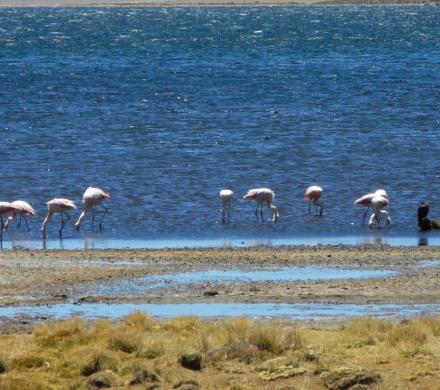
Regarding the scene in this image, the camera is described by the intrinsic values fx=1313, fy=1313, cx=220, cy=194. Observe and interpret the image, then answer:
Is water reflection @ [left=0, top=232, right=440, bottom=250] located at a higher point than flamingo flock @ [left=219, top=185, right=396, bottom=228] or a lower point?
lower

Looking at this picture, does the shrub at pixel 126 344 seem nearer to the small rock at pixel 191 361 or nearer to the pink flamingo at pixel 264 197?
the small rock at pixel 191 361

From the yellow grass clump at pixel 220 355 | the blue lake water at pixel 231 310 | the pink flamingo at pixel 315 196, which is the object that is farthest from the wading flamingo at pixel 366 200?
the yellow grass clump at pixel 220 355

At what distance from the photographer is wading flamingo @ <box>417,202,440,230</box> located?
78.9 ft

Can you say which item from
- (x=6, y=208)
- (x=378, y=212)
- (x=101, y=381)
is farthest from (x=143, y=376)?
(x=378, y=212)

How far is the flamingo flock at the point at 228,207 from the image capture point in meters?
24.5

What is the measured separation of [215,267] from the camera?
1906 centimetres

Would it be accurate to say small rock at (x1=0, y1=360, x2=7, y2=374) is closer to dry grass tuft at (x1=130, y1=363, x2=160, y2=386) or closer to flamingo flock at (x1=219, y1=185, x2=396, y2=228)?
dry grass tuft at (x1=130, y1=363, x2=160, y2=386)

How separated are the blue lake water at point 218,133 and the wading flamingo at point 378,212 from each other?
301 millimetres

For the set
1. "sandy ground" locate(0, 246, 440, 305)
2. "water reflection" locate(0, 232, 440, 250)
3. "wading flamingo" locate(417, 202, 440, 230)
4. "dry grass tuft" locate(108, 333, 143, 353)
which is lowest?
"dry grass tuft" locate(108, 333, 143, 353)

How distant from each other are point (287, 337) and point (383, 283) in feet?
13.8

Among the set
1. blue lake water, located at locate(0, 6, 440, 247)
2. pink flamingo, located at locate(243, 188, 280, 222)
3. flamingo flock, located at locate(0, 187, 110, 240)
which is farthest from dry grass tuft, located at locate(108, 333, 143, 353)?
pink flamingo, located at locate(243, 188, 280, 222)

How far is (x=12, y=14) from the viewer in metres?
159

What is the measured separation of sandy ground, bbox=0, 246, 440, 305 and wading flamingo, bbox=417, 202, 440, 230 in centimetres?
279

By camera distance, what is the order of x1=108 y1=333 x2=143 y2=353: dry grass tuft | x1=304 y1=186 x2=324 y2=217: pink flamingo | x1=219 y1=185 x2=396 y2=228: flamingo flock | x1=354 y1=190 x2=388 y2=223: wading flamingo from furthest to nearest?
→ x1=304 y1=186 x2=324 y2=217: pink flamingo
x1=354 y1=190 x2=388 y2=223: wading flamingo
x1=219 y1=185 x2=396 y2=228: flamingo flock
x1=108 y1=333 x2=143 y2=353: dry grass tuft
